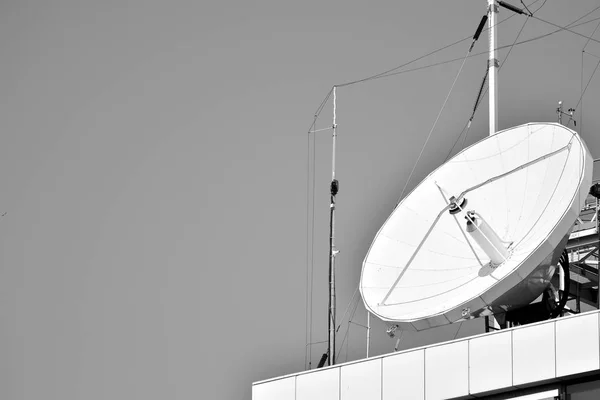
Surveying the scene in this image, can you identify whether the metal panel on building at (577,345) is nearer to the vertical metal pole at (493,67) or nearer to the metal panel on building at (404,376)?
the metal panel on building at (404,376)

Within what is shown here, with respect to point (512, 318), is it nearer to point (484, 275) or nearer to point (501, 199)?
point (484, 275)

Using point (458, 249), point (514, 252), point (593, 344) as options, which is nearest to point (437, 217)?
point (458, 249)

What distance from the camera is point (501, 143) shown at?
43031mm

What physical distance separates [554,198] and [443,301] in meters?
4.68

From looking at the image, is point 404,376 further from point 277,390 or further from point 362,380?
point 277,390

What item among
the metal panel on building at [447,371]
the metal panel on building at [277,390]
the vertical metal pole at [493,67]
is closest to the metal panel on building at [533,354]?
the metal panel on building at [447,371]

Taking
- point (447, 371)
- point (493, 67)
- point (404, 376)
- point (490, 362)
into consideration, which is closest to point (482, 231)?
point (404, 376)

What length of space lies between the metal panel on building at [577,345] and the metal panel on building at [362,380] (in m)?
6.46

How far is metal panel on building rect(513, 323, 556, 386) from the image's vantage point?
112ft

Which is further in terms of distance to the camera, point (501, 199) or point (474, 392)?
point (501, 199)

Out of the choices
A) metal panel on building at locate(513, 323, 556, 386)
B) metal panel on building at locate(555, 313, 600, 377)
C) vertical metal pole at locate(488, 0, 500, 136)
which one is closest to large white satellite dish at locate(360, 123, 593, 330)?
metal panel on building at locate(513, 323, 556, 386)

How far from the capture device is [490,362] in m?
35.6

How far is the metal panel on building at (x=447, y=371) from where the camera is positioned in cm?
3628

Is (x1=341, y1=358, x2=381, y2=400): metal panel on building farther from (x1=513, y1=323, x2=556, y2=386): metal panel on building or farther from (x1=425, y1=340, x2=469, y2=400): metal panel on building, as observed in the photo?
(x1=513, y1=323, x2=556, y2=386): metal panel on building
